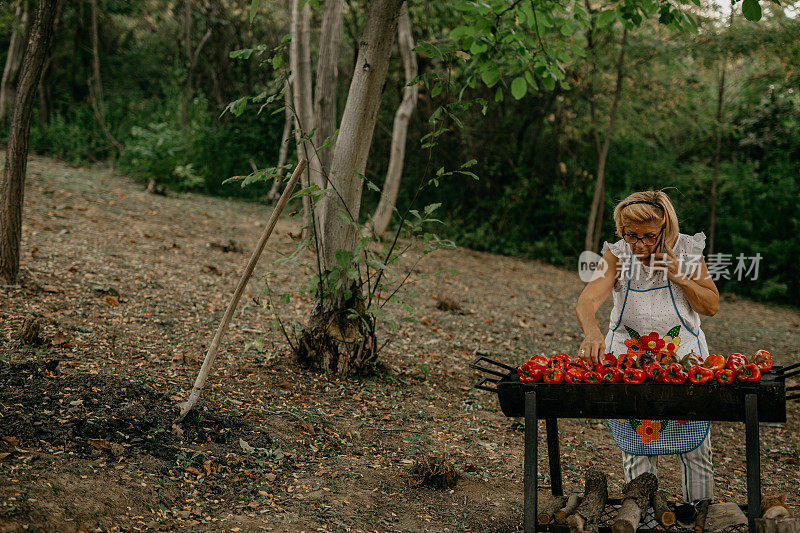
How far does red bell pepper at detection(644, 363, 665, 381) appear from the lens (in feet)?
8.83

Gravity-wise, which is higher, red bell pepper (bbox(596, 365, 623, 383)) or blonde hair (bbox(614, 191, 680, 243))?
blonde hair (bbox(614, 191, 680, 243))

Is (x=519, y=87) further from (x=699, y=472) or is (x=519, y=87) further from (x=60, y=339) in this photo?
(x=60, y=339)

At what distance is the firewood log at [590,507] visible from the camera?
118 inches

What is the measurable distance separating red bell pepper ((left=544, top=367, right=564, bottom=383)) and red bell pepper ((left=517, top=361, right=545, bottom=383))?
0.08 feet

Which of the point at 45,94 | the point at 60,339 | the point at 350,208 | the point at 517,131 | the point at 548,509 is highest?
the point at 45,94

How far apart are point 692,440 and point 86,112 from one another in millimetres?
13634

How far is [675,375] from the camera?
2.69 meters

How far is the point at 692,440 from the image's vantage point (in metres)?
3.04

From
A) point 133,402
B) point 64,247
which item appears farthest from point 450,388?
point 64,247

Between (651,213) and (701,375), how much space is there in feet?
2.33

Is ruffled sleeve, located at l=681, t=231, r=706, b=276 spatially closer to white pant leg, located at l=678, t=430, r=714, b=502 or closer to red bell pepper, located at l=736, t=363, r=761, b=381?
red bell pepper, located at l=736, t=363, r=761, b=381

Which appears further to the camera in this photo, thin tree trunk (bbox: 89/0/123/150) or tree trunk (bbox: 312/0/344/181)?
thin tree trunk (bbox: 89/0/123/150)

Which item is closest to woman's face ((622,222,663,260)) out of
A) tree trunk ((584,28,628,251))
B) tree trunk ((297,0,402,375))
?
tree trunk ((297,0,402,375))

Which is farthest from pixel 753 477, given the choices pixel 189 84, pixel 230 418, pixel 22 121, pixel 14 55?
pixel 14 55
